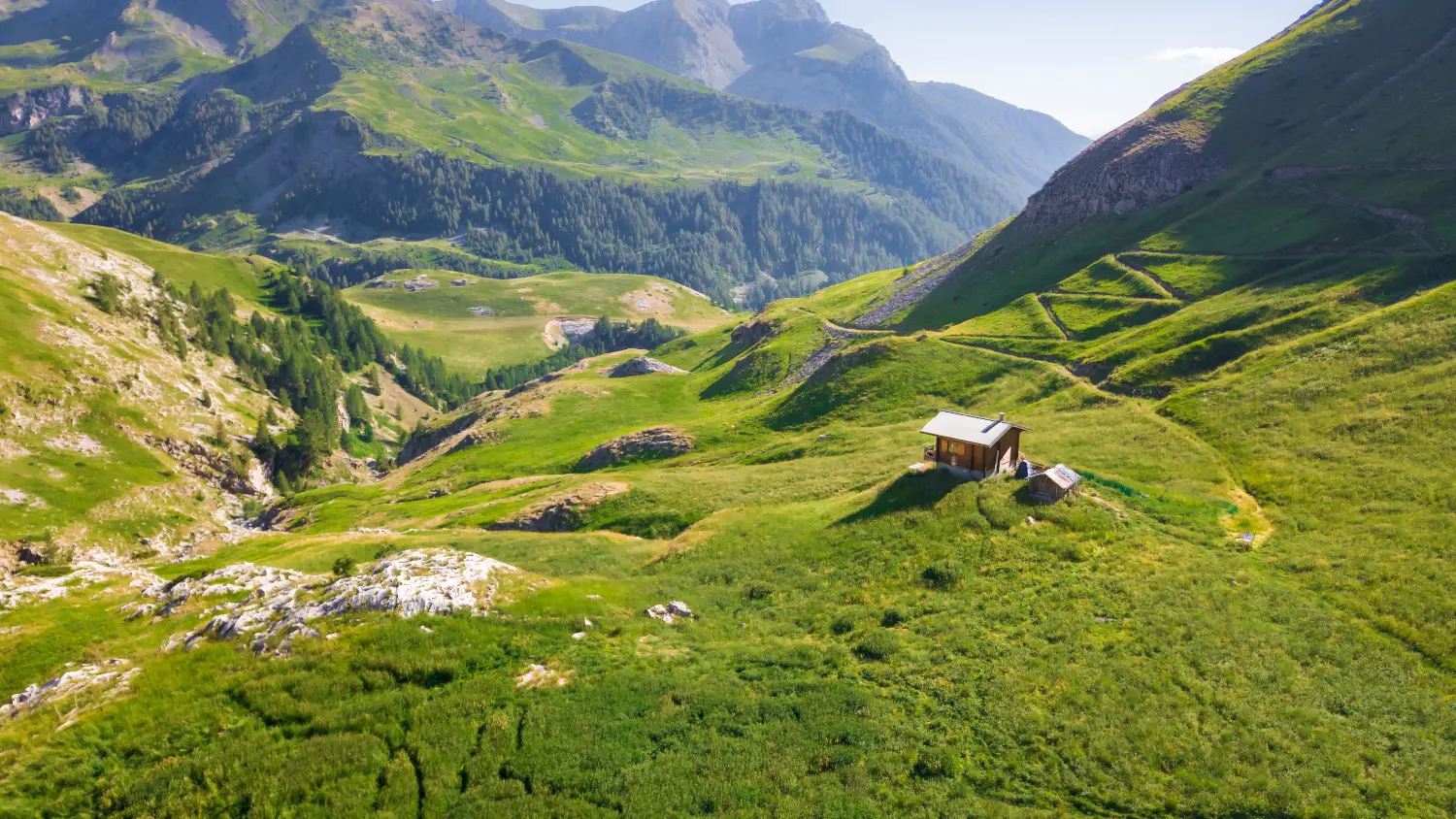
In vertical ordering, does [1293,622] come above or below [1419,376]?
below

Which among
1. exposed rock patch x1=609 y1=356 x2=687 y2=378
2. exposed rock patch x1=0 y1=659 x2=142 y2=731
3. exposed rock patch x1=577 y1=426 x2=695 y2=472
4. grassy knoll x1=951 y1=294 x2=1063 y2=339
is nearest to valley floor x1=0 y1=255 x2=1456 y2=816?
exposed rock patch x1=0 y1=659 x2=142 y2=731

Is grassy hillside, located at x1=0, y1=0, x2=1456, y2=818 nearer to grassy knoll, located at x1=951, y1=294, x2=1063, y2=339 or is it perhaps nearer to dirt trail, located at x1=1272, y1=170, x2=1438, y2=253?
dirt trail, located at x1=1272, y1=170, x2=1438, y2=253

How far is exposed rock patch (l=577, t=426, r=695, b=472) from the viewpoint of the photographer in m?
102

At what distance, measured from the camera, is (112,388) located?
5217 inches

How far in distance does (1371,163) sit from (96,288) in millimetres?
262290

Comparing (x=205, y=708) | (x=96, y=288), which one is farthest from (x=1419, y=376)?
(x=96, y=288)

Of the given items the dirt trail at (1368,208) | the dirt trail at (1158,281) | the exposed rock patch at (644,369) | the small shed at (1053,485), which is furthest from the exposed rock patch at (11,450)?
the dirt trail at (1368,208)

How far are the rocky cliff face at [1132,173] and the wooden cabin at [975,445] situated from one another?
3741 inches

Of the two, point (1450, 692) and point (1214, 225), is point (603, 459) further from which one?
point (1214, 225)

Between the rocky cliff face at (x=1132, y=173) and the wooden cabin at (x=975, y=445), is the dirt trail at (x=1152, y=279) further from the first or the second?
the wooden cabin at (x=975, y=445)

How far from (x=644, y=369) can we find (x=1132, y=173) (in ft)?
398

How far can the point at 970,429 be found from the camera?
49469 millimetres

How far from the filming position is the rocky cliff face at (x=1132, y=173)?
11588 cm

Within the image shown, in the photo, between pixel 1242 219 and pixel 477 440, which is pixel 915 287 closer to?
pixel 1242 219
